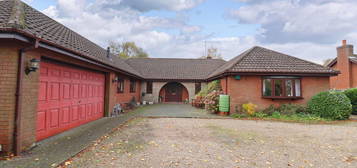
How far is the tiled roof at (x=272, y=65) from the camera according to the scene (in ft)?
34.9

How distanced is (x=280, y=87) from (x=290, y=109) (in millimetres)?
1388

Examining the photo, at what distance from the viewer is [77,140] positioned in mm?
5359

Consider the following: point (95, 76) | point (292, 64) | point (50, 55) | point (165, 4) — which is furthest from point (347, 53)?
point (50, 55)

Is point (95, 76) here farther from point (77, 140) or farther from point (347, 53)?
point (347, 53)

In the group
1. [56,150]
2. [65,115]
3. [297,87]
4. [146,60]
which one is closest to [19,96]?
[56,150]

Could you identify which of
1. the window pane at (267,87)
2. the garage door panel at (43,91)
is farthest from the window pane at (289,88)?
the garage door panel at (43,91)

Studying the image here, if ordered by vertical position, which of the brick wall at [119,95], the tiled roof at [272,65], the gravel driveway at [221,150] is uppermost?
the tiled roof at [272,65]

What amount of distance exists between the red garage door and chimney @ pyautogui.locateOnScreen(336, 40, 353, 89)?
2418 cm

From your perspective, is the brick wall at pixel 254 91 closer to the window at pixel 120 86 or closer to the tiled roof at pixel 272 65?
the tiled roof at pixel 272 65

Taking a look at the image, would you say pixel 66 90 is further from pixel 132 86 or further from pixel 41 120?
pixel 132 86

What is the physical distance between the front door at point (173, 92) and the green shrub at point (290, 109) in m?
11.8

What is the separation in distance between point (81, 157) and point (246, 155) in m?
3.92

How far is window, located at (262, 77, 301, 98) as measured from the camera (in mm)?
10703

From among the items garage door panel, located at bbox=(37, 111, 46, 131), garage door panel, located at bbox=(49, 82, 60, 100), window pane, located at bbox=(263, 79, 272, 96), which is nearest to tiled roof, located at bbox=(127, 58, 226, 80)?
window pane, located at bbox=(263, 79, 272, 96)
